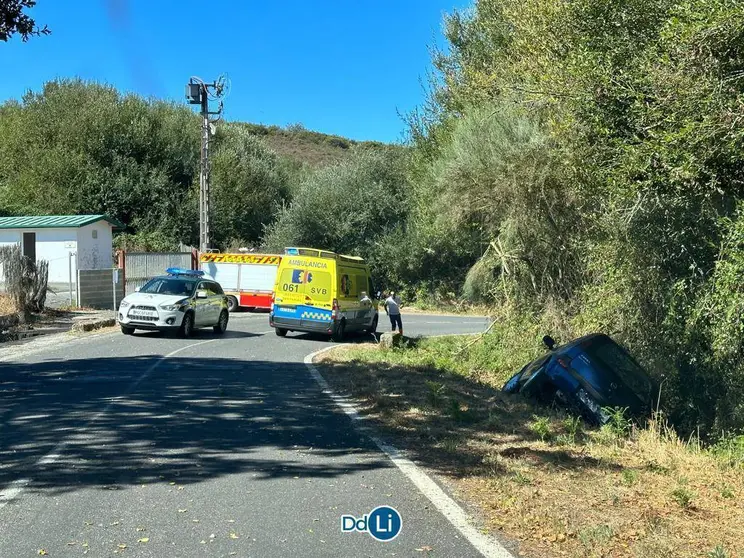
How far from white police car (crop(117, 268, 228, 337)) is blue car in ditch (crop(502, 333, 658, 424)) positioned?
443 inches

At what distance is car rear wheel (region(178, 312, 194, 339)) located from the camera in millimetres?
19578

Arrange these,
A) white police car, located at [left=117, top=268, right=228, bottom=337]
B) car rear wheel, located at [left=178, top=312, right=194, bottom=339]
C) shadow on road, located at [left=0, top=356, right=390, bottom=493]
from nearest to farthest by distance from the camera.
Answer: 1. shadow on road, located at [left=0, top=356, right=390, bottom=493]
2. white police car, located at [left=117, top=268, right=228, bottom=337]
3. car rear wheel, located at [left=178, top=312, right=194, bottom=339]

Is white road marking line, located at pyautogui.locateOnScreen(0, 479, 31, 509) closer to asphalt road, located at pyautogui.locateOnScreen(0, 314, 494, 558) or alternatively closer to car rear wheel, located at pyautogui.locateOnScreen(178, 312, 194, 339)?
asphalt road, located at pyautogui.locateOnScreen(0, 314, 494, 558)

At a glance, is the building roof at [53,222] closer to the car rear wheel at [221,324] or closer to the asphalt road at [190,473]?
the car rear wheel at [221,324]

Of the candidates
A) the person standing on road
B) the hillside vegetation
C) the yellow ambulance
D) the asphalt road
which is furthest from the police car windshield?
the hillside vegetation

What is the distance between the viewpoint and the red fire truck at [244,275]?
30.6 m

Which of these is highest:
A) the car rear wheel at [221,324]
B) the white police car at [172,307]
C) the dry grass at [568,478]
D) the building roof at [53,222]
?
the building roof at [53,222]

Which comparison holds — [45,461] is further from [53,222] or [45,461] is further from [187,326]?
[53,222]

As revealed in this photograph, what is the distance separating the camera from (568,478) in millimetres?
6008

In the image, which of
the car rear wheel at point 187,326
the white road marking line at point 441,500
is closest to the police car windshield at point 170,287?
the car rear wheel at point 187,326

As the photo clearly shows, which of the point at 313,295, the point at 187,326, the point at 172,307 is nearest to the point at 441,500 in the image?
the point at 172,307

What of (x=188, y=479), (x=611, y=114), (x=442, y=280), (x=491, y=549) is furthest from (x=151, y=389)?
(x=442, y=280)

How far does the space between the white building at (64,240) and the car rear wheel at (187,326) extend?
9723mm

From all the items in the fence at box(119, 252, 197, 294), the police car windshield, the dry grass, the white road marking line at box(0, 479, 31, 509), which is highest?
the fence at box(119, 252, 197, 294)
